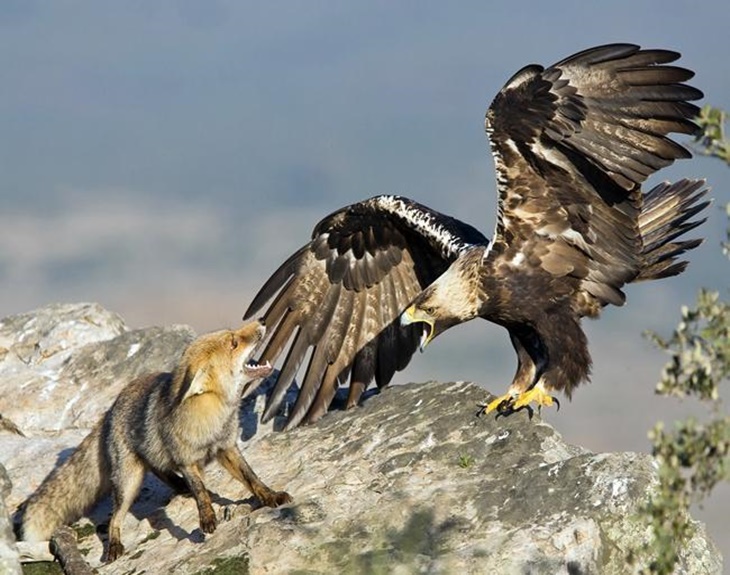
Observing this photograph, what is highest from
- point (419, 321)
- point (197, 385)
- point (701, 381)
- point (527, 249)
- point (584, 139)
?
point (584, 139)

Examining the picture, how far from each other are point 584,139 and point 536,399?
1.91 meters

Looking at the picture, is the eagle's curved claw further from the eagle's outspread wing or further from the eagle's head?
the eagle's outspread wing

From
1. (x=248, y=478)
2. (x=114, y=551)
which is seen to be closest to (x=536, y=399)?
(x=248, y=478)

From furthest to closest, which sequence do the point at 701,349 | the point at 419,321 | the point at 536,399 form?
the point at 419,321
the point at 536,399
the point at 701,349

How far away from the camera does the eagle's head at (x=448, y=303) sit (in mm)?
9914

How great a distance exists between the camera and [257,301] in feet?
36.5

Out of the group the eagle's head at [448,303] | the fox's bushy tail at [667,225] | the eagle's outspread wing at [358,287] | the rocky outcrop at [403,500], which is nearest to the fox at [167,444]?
the rocky outcrop at [403,500]

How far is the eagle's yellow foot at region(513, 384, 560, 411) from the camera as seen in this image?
8867mm

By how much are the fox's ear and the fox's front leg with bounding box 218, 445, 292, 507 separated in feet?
1.50

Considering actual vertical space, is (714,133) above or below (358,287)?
below

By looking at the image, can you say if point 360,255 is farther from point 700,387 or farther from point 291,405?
point 700,387

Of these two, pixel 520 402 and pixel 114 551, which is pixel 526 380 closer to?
pixel 520 402

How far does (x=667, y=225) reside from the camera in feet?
35.8

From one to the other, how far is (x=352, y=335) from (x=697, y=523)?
177 inches
